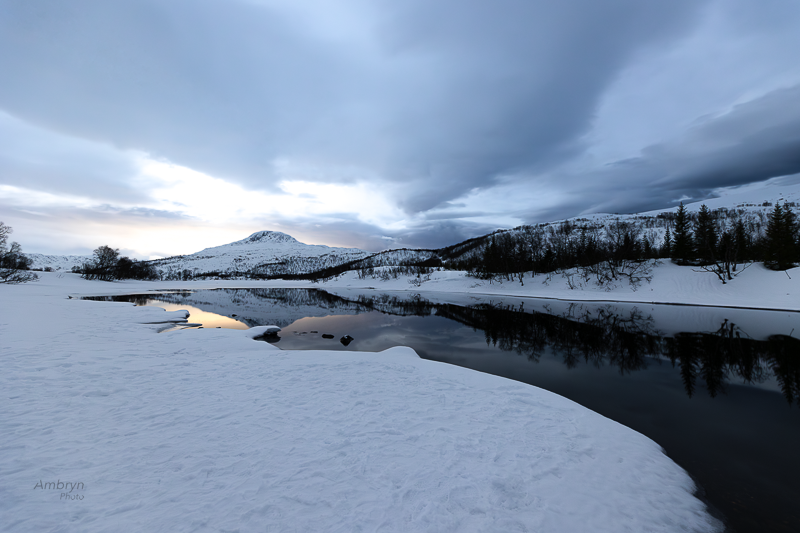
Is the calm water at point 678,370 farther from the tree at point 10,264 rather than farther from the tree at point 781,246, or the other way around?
the tree at point 10,264

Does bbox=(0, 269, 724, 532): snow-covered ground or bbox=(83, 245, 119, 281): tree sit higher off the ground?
bbox=(83, 245, 119, 281): tree

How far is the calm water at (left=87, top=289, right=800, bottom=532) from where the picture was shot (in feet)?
18.5

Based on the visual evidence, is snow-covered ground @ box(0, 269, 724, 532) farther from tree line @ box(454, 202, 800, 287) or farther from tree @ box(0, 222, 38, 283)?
tree @ box(0, 222, 38, 283)

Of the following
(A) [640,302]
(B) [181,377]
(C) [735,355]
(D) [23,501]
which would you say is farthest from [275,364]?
(A) [640,302]

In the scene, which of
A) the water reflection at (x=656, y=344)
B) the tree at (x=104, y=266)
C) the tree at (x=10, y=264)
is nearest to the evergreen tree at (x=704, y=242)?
the water reflection at (x=656, y=344)

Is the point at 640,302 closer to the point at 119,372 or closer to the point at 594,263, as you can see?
the point at 594,263

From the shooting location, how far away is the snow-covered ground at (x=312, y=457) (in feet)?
12.5

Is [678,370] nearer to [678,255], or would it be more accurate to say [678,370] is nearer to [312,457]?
[312,457]

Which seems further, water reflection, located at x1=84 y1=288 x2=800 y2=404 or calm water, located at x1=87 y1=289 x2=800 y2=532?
water reflection, located at x1=84 y1=288 x2=800 y2=404

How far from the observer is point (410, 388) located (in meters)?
8.59

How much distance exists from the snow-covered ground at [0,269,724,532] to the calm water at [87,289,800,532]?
1185 mm

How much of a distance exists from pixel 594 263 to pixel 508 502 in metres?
54.2

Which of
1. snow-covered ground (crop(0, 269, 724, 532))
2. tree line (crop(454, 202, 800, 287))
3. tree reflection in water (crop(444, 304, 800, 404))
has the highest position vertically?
tree line (crop(454, 202, 800, 287))

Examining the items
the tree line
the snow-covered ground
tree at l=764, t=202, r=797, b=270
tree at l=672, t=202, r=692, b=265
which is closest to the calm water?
the snow-covered ground
